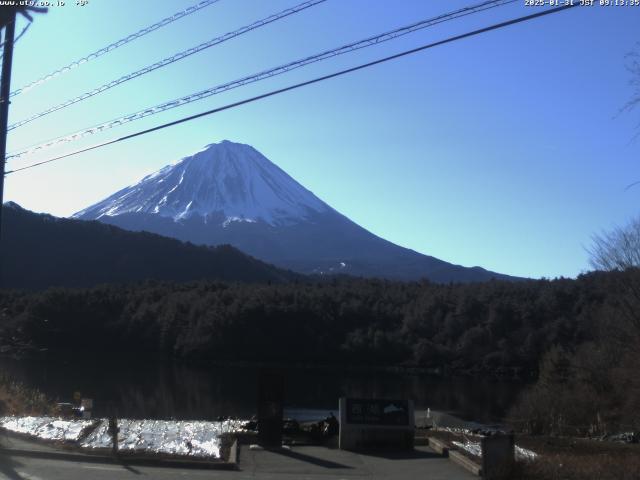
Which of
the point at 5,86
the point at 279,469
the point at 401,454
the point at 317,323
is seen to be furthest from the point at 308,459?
the point at 317,323

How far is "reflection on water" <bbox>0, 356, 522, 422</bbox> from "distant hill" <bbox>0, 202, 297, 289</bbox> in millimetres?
43080

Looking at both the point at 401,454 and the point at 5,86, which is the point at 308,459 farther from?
the point at 5,86

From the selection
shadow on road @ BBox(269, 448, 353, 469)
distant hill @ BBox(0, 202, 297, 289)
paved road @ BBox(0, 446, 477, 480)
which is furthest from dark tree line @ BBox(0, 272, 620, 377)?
paved road @ BBox(0, 446, 477, 480)

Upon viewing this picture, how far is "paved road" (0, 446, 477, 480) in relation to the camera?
11539mm

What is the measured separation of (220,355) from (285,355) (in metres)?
6.71

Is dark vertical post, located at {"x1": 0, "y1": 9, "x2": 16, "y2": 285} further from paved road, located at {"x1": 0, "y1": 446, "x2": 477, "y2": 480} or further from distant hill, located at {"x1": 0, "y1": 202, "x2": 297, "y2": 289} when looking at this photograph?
distant hill, located at {"x1": 0, "y1": 202, "x2": 297, "y2": 289}

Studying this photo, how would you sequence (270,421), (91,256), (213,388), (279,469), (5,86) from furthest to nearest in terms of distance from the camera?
(91,256) < (213,388) < (5,86) < (270,421) < (279,469)

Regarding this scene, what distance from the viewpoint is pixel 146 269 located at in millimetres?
129125

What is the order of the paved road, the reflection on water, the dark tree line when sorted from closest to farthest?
the paved road, the reflection on water, the dark tree line

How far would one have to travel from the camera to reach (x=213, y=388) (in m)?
54.5

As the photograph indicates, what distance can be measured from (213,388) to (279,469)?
42784 millimetres

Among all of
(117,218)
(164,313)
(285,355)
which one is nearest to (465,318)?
(285,355)

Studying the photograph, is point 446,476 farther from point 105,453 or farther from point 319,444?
point 105,453

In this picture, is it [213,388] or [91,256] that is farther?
[91,256]
